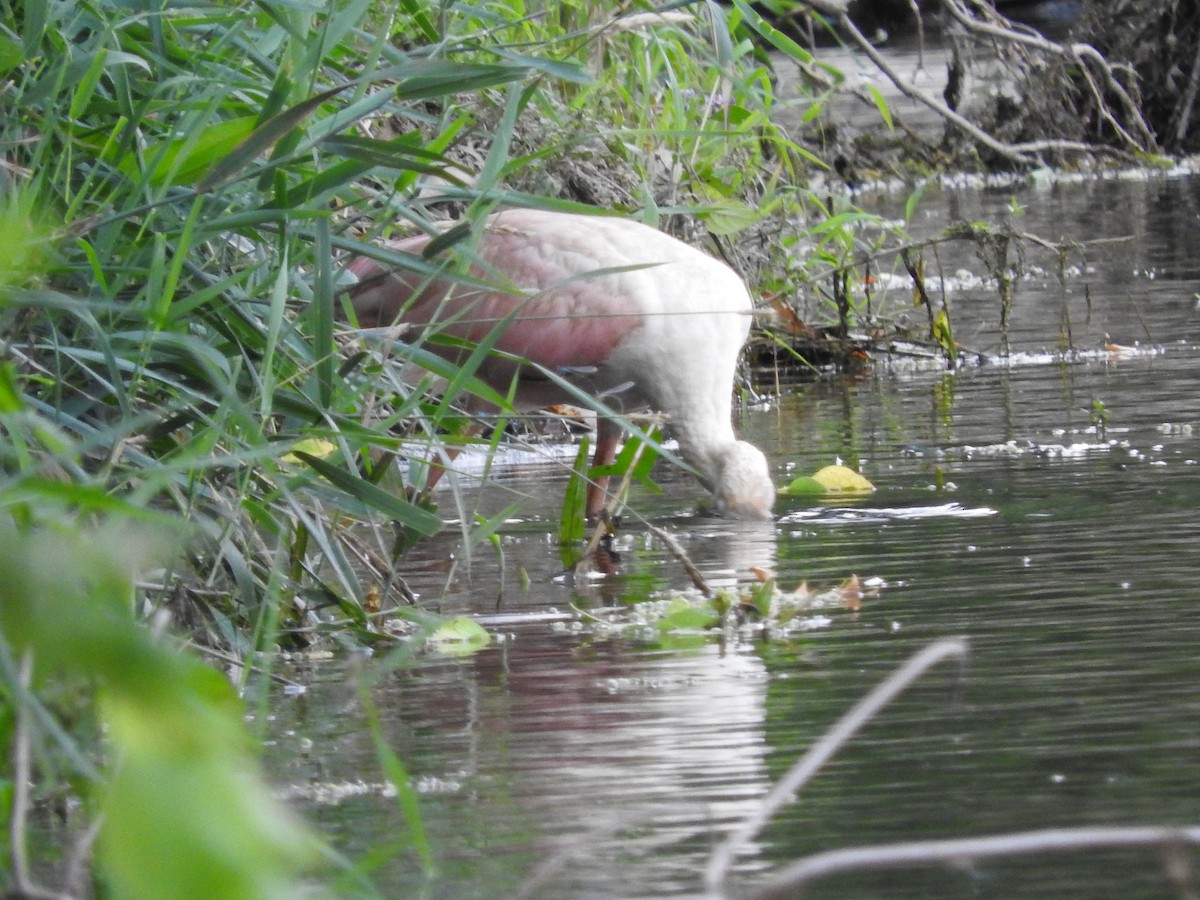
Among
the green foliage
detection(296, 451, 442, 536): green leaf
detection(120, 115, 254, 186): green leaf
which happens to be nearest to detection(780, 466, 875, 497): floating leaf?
detection(296, 451, 442, 536): green leaf

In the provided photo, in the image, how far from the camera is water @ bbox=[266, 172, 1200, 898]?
2.14 m

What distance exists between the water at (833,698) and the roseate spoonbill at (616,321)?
0.27m

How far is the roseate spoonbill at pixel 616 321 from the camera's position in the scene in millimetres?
5277

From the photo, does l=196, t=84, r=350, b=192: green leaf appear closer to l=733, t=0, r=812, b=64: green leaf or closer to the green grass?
the green grass

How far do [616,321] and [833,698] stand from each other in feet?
8.68

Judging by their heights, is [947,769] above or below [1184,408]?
below

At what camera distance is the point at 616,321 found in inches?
212

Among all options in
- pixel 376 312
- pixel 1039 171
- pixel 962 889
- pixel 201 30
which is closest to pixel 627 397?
pixel 376 312

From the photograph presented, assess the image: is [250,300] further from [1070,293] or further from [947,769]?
[1070,293]

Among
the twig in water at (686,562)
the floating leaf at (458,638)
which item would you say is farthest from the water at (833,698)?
the twig in water at (686,562)

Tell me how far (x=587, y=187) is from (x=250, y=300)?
4.22 metres

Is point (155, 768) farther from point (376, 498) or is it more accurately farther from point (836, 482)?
point (836, 482)

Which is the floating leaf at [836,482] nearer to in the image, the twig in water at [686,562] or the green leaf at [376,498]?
the twig in water at [686,562]

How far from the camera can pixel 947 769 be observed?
2.39 metres
